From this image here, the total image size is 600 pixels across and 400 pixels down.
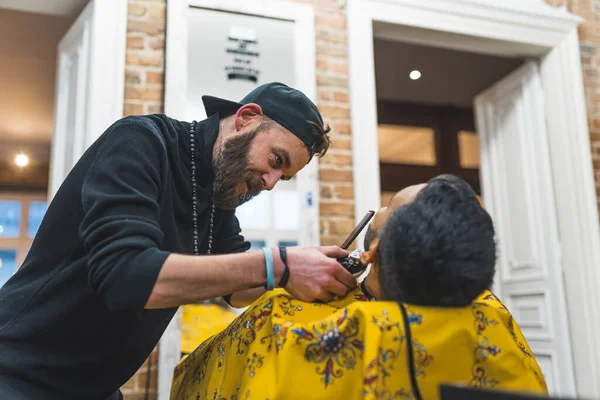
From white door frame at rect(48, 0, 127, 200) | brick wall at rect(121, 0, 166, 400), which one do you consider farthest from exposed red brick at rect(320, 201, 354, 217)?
white door frame at rect(48, 0, 127, 200)

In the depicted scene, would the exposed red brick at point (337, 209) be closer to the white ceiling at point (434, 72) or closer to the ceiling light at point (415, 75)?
the white ceiling at point (434, 72)

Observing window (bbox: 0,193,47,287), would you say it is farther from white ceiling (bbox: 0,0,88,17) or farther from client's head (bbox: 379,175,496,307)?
client's head (bbox: 379,175,496,307)

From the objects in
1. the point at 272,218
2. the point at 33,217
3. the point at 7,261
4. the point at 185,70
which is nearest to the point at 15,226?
the point at 33,217

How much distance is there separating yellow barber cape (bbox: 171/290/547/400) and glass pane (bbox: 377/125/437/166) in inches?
Answer: 181

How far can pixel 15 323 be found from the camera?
1227 mm

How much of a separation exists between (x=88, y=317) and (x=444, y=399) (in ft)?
2.79

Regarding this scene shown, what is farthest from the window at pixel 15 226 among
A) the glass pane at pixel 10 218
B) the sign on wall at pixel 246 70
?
the sign on wall at pixel 246 70

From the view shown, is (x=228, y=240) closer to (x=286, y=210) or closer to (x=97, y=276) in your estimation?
(x=97, y=276)

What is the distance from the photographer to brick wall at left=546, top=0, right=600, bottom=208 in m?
3.35

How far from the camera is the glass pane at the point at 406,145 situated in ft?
18.2

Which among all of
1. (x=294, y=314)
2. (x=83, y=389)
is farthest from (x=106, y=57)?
(x=294, y=314)

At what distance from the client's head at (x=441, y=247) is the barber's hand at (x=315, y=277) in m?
0.16

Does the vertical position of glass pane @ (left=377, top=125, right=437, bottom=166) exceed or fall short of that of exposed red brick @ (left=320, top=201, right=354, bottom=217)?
it exceeds it

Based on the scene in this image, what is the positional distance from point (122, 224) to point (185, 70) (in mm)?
1706
